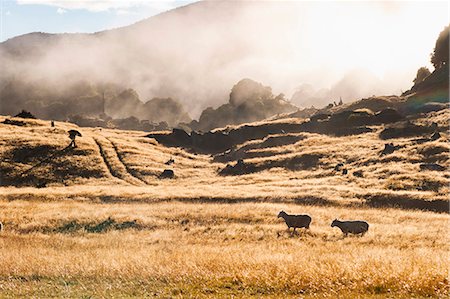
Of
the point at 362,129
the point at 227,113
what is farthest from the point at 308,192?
the point at 227,113

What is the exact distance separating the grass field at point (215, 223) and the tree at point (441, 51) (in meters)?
31.9

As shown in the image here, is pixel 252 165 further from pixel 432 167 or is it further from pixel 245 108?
pixel 245 108

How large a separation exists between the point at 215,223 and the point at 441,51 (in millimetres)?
111092

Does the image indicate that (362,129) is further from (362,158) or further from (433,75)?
(433,75)

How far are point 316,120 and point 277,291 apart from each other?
106 m

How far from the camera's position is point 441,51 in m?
121

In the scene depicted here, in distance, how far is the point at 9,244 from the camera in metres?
24.6

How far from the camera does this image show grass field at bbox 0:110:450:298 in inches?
473

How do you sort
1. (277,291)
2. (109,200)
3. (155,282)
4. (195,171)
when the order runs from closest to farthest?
(277,291)
(155,282)
(109,200)
(195,171)

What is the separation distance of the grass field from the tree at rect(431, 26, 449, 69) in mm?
31858

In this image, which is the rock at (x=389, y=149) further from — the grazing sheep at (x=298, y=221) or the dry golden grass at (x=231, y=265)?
the grazing sheep at (x=298, y=221)

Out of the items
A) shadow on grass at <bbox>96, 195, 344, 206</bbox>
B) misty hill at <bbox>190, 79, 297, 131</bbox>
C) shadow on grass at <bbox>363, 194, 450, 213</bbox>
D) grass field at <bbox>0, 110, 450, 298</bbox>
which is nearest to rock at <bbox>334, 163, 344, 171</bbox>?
grass field at <bbox>0, 110, 450, 298</bbox>

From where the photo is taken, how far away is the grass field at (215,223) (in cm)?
1202

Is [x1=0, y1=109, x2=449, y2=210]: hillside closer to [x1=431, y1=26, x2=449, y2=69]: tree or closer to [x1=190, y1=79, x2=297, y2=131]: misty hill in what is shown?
[x1=431, y1=26, x2=449, y2=69]: tree
